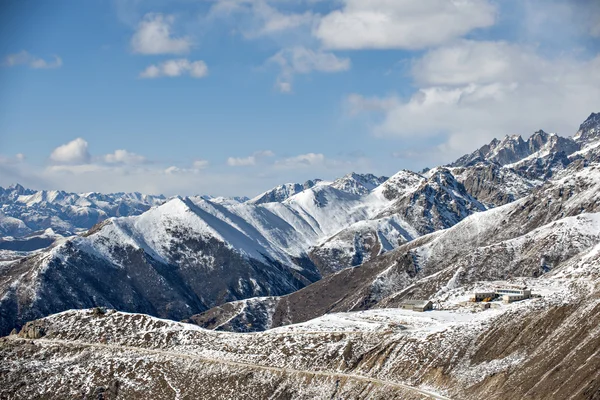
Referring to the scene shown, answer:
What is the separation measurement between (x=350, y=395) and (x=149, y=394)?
48.5 m

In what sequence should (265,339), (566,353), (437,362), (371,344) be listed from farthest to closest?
(265,339)
(371,344)
(437,362)
(566,353)

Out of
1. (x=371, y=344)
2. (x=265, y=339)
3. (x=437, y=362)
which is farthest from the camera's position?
(x=265, y=339)

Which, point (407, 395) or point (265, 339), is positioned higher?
point (265, 339)

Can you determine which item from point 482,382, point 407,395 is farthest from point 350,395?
point 482,382

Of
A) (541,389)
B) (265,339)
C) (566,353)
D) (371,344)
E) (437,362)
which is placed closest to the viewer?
(541,389)

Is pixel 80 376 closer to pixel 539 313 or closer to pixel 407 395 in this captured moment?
pixel 407 395

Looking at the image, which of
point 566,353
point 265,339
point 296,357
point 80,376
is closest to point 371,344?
point 296,357

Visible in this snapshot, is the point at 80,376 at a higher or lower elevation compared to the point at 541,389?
higher

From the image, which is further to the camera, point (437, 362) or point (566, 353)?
point (437, 362)

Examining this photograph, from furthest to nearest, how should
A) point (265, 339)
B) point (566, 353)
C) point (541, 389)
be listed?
point (265, 339), point (566, 353), point (541, 389)

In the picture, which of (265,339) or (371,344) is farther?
(265,339)

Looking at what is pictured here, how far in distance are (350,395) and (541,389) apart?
41436 mm

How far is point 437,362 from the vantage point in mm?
160500

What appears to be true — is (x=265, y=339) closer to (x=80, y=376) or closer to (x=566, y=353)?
(x=80, y=376)
